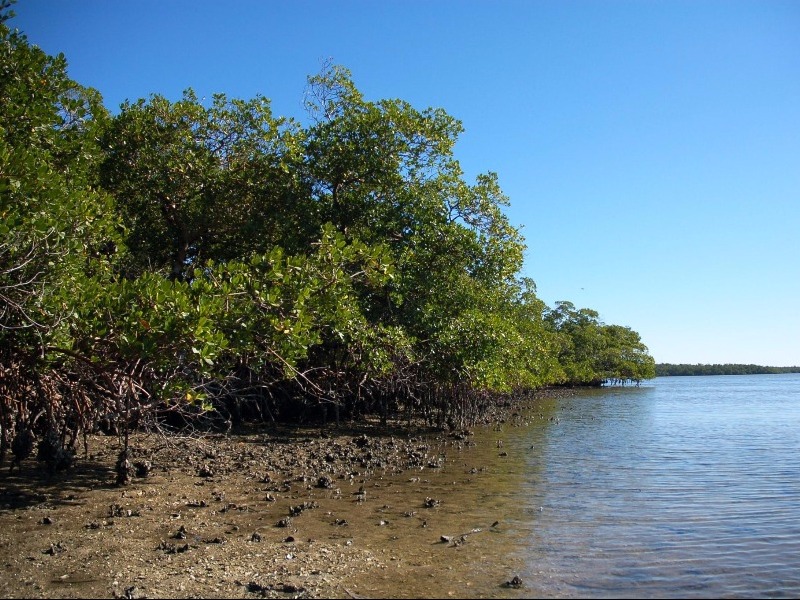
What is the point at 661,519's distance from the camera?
6996mm

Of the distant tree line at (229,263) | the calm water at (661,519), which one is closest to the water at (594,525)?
the calm water at (661,519)

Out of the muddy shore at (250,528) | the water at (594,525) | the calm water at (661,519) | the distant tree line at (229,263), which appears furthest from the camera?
the distant tree line at (229,263)

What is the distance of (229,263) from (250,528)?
3145 millimetres

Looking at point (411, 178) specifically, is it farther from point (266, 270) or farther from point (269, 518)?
point (269, 518)

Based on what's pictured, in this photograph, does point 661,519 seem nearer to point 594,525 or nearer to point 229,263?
point 594,525

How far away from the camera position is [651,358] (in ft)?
210

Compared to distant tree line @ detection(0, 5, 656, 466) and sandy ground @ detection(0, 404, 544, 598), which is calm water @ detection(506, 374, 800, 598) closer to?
sandy ground @ detection(0, 404, 544, 598)

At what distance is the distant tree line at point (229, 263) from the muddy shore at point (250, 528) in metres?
0.83

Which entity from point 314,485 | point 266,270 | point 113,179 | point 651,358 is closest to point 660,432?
point 314,485

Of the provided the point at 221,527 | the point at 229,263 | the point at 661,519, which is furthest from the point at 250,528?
the point at 661,519

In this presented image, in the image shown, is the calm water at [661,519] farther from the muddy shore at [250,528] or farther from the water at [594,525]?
the muddy shore at [250,528]

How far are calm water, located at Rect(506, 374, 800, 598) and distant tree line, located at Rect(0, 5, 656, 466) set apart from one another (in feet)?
11.3

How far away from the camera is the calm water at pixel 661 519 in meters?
4.93

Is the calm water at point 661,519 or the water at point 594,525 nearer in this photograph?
the water at point 594,525
